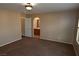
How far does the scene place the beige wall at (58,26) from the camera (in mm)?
5250

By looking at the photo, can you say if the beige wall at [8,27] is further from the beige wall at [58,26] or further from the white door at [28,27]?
the beige wall at [58,26]

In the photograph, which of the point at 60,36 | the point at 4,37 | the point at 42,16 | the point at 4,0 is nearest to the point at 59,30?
the point at 60,36

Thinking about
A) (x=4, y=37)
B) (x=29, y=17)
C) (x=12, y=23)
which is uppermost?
(x=29, y=17)

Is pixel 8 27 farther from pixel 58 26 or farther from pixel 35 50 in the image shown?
pixel 58 26

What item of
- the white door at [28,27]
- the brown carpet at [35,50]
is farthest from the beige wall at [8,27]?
the white door at [28,27]

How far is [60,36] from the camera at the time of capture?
224 inches

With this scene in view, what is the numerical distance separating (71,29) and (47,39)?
1.84 m

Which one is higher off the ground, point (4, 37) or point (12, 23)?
point (12, 23)

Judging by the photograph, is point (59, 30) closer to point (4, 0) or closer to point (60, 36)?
point (60, 36)

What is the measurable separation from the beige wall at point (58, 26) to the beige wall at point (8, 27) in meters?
1.88

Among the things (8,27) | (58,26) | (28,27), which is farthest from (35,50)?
(28,27)

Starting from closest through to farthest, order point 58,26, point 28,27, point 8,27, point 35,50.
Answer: point 35,50 → point 8,27 → point 58,26 → point 28,27

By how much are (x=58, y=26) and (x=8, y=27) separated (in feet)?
10.1

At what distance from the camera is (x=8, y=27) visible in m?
4.95
